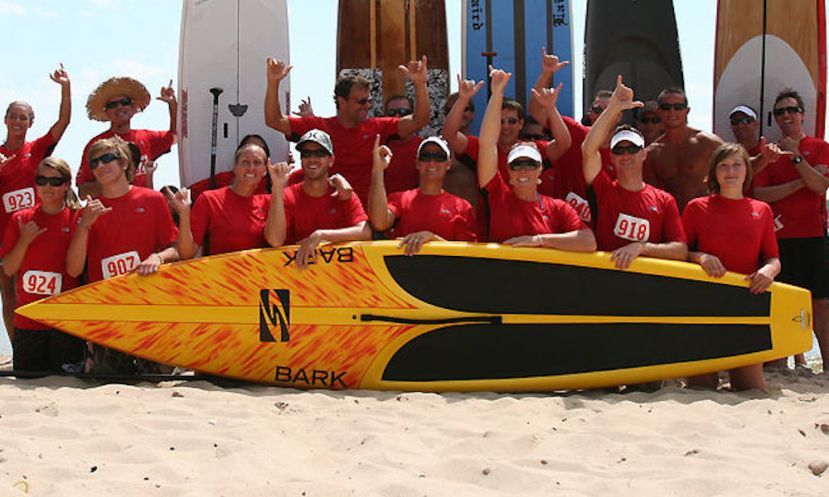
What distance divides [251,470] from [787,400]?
2670 millimetres

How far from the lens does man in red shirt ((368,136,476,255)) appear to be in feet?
13.7

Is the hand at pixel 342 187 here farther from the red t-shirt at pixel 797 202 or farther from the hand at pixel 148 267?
the red t-shirt at pixel 797 202

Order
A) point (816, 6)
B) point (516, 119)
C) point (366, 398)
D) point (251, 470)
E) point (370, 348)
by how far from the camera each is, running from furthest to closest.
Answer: point (816, 6) < point (516, 119) < point (370, 348) < point (366, 398) < point (251, 470)

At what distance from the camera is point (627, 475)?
2771 mm

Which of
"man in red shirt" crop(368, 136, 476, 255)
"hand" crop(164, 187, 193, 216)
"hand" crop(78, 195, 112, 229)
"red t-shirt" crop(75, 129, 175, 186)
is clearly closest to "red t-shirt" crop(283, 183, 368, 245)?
"man in red shirt" crop(368, 136, 476, 255)

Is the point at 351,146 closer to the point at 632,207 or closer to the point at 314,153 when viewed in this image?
the point at 314,153

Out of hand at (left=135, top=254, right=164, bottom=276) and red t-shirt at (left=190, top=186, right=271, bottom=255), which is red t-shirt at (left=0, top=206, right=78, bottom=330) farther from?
red t-shirt at (left=190, top=186, right=271, bottom=255)

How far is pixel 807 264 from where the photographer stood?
5.08 meters

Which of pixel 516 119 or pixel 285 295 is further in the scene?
pixel 516 119

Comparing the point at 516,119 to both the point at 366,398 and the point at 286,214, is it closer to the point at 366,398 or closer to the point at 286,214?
the point at 286,214

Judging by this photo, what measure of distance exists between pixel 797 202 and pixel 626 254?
5.17ft

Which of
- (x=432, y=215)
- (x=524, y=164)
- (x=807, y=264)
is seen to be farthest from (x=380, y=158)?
(x=807, y=264)

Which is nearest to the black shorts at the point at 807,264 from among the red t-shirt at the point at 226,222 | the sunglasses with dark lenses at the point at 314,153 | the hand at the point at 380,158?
the hand at the point at 380,158

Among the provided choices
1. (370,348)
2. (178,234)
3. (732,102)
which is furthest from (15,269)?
(732,102)
